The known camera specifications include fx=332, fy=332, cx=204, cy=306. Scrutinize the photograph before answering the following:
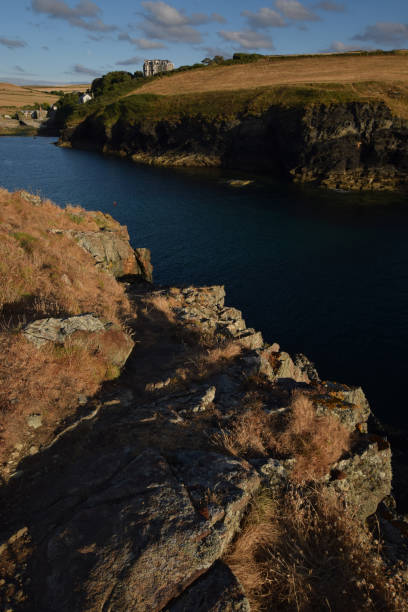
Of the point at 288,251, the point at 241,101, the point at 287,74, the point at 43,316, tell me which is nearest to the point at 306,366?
the point at 43,316

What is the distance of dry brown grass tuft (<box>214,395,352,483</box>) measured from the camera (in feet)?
24.5

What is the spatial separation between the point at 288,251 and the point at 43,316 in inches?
1497

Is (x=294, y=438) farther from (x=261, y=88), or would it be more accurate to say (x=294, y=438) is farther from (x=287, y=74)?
(x=287, y=74)

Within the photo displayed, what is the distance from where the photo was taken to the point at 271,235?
4925 centimetres

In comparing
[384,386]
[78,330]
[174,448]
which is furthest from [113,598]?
[384,386]

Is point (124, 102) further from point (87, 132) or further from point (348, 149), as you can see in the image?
point (348, 149)

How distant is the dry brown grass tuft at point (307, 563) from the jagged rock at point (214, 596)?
34 centimetres

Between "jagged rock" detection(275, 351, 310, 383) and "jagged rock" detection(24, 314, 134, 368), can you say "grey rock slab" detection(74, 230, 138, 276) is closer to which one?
"jagged rock" detection(24, 314, 134, 368)

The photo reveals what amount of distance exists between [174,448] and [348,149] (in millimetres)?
85316

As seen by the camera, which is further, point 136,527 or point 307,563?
point 307,563

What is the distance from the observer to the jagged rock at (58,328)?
345 inches

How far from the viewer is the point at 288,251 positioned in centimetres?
4403

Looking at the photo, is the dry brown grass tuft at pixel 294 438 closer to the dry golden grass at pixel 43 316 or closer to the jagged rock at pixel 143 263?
the dry golden grass at pixel 43 316

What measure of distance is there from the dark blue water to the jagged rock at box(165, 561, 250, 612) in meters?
19.3
